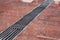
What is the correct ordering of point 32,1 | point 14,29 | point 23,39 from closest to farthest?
point 23,39 < point 14,29 < point 32,1

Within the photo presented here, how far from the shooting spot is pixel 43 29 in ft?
7.09

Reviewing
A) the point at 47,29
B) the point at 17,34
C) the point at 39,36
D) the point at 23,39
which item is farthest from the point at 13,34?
the point at 47,29

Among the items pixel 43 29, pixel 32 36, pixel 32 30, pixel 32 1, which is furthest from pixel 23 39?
pixel 32 1

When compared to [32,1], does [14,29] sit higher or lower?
lower

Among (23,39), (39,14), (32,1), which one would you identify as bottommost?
(23,39)

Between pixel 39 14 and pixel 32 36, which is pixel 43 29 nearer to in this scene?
pixel 32 36

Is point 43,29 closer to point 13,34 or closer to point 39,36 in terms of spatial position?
point 39,36

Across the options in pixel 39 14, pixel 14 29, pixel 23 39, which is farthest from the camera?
pixel 39 14

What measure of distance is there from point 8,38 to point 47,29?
0.67 m

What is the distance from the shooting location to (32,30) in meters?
2.14

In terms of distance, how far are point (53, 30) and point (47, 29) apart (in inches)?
4.0

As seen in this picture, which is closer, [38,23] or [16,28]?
[16,28]

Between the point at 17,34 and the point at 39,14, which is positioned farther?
the point at 39,14

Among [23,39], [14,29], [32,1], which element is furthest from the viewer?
[32,1]
